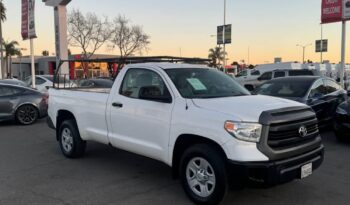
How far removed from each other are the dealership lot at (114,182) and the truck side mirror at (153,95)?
1.29 metres

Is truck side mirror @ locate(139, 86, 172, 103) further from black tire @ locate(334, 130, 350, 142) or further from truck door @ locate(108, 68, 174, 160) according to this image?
black tire @ locate(334, 130, 350, 142)

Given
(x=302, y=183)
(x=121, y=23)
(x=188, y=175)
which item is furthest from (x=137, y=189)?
(x=121, y=23)

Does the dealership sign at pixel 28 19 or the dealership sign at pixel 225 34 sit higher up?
the dealership sign at pixel 225 34

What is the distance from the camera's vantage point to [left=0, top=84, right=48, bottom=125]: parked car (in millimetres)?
11938

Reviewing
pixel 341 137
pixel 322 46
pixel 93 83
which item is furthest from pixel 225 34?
pixel 93 83

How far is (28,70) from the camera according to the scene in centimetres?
7431

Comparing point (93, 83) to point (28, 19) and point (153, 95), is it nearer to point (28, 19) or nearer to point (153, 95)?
point (153, 95)

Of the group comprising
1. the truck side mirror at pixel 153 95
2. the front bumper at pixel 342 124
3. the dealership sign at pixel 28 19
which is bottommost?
the front bumper at pixel 342 124

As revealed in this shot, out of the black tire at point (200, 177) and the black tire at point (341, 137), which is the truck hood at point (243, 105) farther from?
the black tire at point (341, 137)

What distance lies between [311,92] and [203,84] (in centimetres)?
492

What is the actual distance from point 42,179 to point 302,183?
3.93m

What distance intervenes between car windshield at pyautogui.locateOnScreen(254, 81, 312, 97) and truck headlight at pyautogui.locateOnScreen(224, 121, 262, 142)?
17.7 ft

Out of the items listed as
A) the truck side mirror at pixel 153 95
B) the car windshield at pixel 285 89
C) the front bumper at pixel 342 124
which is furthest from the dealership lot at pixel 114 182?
the car windshield at pixel 285 89

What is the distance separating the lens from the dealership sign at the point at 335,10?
56.2 ft
